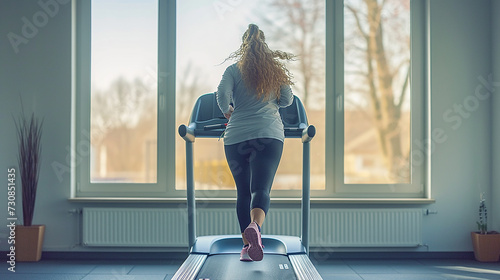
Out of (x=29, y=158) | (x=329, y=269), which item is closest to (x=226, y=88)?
(x=329, y=269)

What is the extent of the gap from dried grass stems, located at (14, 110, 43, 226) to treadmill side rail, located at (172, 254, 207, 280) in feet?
5.34

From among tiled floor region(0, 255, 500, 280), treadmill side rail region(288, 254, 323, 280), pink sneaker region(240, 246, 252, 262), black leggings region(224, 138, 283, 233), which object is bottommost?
tiled floor region(0, 255, 500, 280)

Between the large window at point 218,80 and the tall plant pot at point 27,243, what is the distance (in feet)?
1.63

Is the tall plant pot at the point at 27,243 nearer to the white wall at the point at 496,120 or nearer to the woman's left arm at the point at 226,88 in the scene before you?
the woman's left arm at the point at 226,88

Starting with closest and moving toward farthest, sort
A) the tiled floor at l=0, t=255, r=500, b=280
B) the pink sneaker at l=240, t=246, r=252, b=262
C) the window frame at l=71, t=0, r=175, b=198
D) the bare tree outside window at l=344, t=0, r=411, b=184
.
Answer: the pink sneaker at l=240, t=246, r=252, b=262, the tiled floor at l=0, t=255, r=500, b=280, the window frame at l=71, t=0, r=175, b=198, the bare tree outside window at l=344, t=0, r=411, b=184

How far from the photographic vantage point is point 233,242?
3303mm

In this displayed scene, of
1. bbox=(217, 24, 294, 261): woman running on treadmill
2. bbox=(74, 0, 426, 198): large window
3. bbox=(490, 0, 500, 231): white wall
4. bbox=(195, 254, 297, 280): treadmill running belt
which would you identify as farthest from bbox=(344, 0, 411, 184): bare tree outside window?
bbox=(217, 24, 294, 261): woman running on treadmill

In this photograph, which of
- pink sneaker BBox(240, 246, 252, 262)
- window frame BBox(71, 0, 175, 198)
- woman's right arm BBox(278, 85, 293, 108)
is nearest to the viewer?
woman's right arm BBox(278, 85, 293, 108)

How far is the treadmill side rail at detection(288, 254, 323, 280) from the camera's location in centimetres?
255

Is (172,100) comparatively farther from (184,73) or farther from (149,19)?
(149,19)

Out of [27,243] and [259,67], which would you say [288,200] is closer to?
[259,67]

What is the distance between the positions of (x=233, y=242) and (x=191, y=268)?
2.00 ft

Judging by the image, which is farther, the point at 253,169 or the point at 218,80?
the point at 218,80

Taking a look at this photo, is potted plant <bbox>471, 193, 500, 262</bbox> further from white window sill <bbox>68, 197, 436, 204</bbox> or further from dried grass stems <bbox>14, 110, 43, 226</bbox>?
dried grass stems <bbox>14, 110, 43, 226</bbox>
